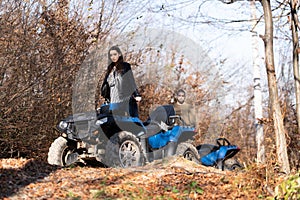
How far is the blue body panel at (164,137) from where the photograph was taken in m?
8.58

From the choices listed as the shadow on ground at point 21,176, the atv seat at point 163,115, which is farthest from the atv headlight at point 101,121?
the atv seat at point 163,115

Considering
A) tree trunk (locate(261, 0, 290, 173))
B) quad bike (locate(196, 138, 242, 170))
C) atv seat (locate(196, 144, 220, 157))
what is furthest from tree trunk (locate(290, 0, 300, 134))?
tree trunk (locate(261, 0, 290, 173))

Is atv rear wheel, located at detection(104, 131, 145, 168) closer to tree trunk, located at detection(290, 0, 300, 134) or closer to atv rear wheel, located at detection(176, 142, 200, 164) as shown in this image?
atv rear wheel, located at detection(176, 142, 200, 164)

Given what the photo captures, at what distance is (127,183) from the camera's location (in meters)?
6.04

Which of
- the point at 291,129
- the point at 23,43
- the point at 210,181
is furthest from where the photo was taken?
the point at 291,129

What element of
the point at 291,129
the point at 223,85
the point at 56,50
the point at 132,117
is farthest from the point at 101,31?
the point at 223,85

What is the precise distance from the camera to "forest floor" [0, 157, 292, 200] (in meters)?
5.60

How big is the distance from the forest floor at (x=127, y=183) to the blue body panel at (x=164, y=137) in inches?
70.5

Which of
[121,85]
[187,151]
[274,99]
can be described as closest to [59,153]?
[121,85]

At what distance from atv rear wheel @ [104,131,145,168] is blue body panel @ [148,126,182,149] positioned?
2.54 ft

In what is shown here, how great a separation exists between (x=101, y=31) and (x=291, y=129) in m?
4.69

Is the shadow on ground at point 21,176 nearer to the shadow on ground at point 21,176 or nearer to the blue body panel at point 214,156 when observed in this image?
the shadow on ground at point 21,176

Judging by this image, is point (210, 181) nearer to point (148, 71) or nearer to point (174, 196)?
point (174, 196)

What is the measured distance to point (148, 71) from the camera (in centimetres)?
1370
